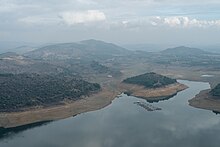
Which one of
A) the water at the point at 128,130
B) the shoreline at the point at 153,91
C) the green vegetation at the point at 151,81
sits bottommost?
the water at the point at 128,130

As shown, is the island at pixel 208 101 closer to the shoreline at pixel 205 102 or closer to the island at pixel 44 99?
the shoreline at pixel 205 102

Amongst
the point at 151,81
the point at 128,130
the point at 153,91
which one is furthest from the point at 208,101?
the point at 128,130

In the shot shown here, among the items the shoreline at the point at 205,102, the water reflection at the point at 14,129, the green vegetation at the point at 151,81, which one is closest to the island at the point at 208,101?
the shoreline at the point at 205,102

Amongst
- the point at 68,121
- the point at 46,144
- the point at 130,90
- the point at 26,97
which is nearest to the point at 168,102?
the point at 130,90

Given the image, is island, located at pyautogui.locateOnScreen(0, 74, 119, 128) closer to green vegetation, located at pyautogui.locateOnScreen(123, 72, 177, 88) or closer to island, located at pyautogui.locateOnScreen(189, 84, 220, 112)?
green vegetation, located at pyautogui.locateOnScreen(123, 72, 177, 88)

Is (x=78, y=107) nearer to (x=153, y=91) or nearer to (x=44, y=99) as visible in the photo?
(x=44, y=99)

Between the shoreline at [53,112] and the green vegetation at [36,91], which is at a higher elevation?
the green vegetation at [36,91]

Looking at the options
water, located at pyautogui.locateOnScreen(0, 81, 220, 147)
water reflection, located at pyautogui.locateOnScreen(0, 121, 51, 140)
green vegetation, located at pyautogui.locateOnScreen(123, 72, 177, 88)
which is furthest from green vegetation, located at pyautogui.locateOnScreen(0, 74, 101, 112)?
green vegetation, located at pyautogui.locateOnScreen(123, 72, 177, 88)

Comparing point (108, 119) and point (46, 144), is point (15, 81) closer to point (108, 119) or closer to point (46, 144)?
point (108, 119)
